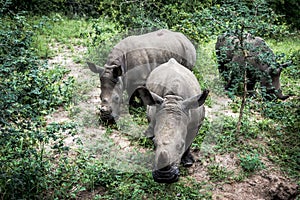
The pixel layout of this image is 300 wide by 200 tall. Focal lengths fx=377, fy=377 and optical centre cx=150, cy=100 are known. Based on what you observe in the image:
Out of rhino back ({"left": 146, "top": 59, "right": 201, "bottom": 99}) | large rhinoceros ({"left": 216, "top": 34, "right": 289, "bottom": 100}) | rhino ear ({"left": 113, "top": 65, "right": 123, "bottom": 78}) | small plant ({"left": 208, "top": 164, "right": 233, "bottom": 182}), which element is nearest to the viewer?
rhino back ({"left": 146, "top": 59, "right": 201, "bottom": 99})

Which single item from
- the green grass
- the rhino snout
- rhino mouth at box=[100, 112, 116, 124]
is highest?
the green grass

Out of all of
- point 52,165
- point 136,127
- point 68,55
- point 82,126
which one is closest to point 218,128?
point 136,127

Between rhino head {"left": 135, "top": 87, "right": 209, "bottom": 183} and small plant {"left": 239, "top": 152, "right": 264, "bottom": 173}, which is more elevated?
rhino head {"left": 135, "top": 87, "right": 209, "bottom": 183}

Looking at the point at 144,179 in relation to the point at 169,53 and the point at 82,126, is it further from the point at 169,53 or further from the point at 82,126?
the point at 169,53

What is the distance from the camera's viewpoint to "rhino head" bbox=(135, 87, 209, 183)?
15.1 feet

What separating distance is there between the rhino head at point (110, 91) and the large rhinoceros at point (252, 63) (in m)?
2.04

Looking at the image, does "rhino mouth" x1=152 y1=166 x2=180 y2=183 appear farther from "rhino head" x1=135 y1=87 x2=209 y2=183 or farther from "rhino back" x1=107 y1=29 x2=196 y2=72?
"rhino back" x1=107 y1=29 x2=196 y2=72

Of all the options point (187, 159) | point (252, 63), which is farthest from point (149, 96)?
point (252, 63)

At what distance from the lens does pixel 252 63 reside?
28.5 feet

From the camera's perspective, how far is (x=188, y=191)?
5.62 meters

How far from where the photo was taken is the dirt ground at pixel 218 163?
5.87 meters

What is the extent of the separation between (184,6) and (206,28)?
299cm

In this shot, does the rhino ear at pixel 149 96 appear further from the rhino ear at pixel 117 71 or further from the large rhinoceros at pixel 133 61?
the rhino ear at pixel 117 71

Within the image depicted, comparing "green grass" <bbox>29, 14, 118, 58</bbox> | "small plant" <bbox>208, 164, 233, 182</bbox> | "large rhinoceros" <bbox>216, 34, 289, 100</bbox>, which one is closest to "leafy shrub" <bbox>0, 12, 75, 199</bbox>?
"small plant" <bbox>208, 164, 233, 182</bbox>
